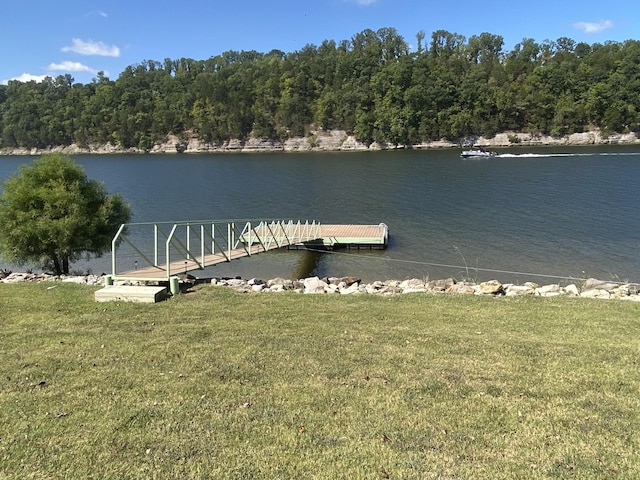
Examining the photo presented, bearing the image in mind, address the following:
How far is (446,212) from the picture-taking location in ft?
113

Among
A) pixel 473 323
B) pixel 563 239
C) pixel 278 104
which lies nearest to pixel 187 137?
pixel 278 104

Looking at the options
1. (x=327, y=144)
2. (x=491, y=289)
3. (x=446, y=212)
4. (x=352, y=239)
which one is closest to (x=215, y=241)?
(x=352, y=239)

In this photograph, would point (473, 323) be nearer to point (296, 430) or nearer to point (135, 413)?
point (296, 430)

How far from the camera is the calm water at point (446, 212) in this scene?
2069 centimetres

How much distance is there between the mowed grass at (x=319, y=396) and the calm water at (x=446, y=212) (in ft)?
36.5

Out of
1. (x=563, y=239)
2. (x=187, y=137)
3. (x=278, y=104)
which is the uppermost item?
(x=278, y=104)

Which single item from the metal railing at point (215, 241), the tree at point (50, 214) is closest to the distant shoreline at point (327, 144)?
the metal railing at point (215, 241)

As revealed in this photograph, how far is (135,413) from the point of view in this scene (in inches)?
190

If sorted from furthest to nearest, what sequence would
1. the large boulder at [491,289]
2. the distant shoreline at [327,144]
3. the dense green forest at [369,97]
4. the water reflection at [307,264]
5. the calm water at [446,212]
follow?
the dense green forest at [369,97], the distant shoreline at [327,144], the calm water at [446,212], the water reflection at [307,264], the large boulder at [491,289]

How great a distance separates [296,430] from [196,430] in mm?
964

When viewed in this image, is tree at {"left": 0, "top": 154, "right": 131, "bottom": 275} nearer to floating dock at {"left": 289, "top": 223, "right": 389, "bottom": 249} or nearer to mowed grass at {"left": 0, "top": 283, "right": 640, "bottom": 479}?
mowed grass at {"left": 0, "top": 283, "right": 640, "bottom": 479}

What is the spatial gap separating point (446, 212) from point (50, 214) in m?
26.5

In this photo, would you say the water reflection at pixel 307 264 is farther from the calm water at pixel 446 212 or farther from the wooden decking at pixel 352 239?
the wooden decking at pixel 352 239

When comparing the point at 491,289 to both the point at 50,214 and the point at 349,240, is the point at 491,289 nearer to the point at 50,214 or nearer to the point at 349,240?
the point at 349,240
